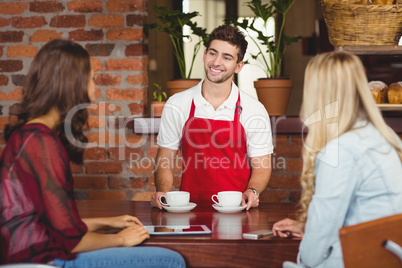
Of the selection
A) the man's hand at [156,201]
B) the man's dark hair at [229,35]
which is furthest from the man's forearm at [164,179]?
the man's dark hair at [229,35]

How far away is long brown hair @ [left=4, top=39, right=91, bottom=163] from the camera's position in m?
1.29

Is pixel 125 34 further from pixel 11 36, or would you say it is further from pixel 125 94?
pixel 11 36

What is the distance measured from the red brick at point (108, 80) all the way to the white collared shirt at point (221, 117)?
521mm

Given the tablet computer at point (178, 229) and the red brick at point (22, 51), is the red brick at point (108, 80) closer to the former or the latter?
the red brick at point (22, 51)

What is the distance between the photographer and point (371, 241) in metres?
1.01

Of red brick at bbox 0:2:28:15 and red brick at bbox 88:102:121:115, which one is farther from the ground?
red brick at bbox 0:2:28:15

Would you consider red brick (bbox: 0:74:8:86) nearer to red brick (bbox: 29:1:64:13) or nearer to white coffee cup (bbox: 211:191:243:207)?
red brick (bbox: 29:1:64:13)

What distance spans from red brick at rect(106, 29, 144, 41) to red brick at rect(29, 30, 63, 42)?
302 mm

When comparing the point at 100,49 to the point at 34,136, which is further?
the point at 100,49

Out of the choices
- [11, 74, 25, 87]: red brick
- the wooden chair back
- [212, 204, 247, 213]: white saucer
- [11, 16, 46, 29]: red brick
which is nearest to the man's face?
[212, 204, 247, 213]: white saucer

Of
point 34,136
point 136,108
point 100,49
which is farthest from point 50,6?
point 34,136

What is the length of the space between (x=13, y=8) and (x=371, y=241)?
2.54 m

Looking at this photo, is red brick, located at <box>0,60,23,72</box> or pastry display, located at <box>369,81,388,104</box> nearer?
pastry display, located at <box>369,81,388,104</box>

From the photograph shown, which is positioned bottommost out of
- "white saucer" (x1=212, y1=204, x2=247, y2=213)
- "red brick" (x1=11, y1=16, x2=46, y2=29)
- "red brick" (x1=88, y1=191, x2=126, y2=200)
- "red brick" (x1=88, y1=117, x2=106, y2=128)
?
"red brick" (x1=88, y1=191, x2=126, y2=200)
